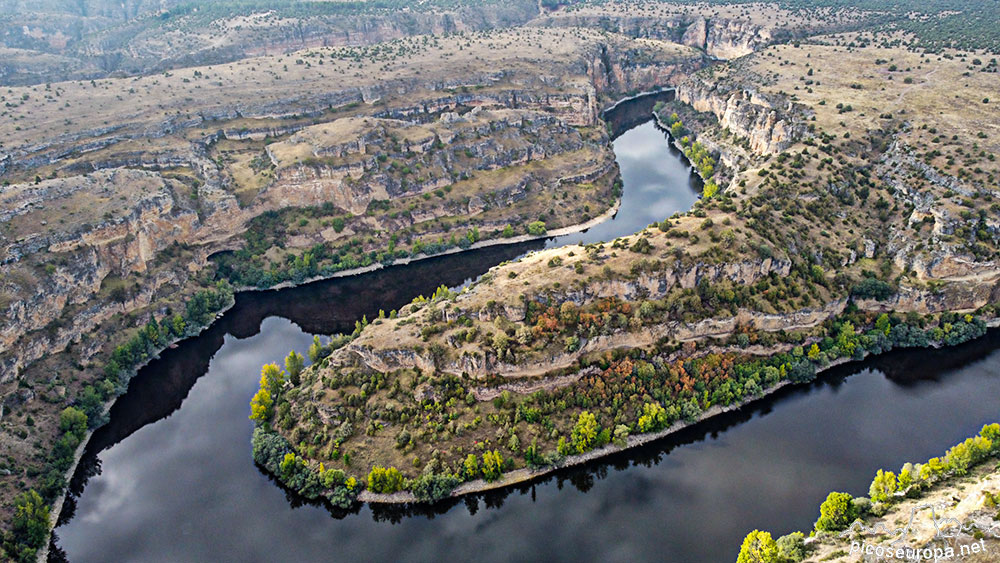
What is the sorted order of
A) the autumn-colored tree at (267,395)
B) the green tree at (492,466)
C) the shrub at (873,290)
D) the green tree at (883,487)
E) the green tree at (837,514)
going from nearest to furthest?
the green tree at (837,514) < the green tree at (883,487) < the green tree at (492,466) < the autumn-colored tree at (267,395) < the shrub at (873,290)

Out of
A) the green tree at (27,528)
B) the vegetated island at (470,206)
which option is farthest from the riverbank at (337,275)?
the green tree at (27,528)

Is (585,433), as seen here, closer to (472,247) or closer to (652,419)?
(652,419)

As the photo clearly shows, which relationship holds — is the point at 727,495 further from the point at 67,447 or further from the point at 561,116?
the point at 561,116

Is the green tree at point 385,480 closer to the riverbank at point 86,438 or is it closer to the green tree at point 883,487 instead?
the riverbank at point 86,438

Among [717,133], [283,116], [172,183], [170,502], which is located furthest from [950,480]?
[283,116]

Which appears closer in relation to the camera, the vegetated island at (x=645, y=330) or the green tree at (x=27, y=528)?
the green tree at (x=27, y=528)

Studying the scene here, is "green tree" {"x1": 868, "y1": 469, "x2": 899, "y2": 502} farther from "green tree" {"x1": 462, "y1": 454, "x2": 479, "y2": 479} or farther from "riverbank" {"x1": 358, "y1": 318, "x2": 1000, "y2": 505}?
"green tree" {"x1": 462, "y1": 454, "x2": 479, "y2": 479}

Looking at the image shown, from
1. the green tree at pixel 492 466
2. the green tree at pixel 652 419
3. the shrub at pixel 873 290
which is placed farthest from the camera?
the shrub at pixel 873 290
